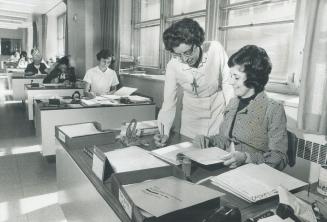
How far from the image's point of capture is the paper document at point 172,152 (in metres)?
1.46

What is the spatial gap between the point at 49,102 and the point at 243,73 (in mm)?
2453

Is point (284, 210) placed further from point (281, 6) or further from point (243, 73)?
point (281, 6)

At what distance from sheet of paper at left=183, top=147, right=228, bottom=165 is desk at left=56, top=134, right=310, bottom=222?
4 cm

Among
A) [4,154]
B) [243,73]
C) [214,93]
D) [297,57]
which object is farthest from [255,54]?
[4,154]

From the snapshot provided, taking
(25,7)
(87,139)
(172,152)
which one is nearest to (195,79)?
(172,152)

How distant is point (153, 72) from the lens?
4504 mm

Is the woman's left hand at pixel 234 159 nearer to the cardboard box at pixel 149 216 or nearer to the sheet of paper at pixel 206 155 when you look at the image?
the sheet of paper at pixel 206 155

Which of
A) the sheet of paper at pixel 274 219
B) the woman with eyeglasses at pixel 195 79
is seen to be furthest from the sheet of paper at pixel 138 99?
the sheet of paper at pixel 274 219

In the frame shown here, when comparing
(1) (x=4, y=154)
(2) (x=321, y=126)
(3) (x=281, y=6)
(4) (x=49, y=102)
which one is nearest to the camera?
(2) (x=321, y=126)

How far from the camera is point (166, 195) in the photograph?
989 mm

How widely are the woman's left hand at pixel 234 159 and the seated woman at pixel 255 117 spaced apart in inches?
0.5

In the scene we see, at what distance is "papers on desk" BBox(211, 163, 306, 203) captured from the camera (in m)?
1.10

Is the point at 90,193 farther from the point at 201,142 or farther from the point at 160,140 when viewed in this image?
the point at 201,142

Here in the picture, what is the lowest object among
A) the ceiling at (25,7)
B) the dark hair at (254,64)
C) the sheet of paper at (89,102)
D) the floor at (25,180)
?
the floor at (25,180)
